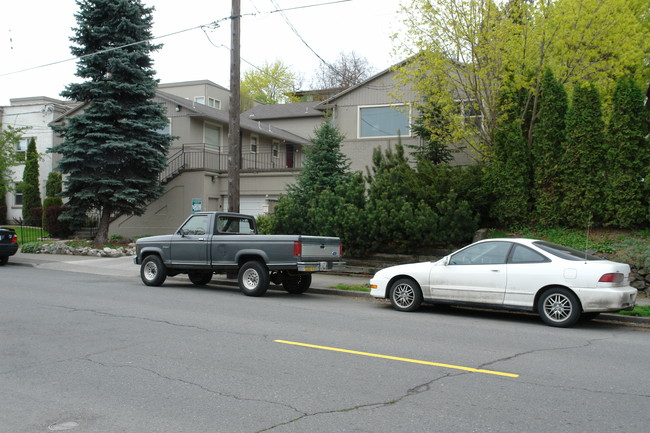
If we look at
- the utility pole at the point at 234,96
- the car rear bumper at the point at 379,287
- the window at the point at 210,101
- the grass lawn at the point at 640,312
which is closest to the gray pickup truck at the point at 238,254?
the car rear bumper at the point at 379,287

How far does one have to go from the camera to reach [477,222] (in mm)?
15633

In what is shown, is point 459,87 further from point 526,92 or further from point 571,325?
point 571,325

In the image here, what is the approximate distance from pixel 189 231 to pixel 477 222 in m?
7.89

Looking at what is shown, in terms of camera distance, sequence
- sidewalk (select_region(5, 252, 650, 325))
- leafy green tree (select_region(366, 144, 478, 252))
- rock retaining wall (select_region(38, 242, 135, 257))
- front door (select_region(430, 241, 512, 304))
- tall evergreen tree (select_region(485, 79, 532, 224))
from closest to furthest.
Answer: front door (select_region(430, 241, 512, 304)), sidewalk (select_region(5, 252, 650, 325)), leafy green tree (select_region(366, 144, 478, 252)), tall evergreen tree (select_region(485, 79, 532, 224)), rock retaining wall (select_region(38, 242, 135, 257))

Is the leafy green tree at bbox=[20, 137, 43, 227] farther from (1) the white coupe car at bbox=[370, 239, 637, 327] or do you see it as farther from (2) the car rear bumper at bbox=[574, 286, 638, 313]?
(2) the car rear bumper at bbox=[574, 286, 638, 313]

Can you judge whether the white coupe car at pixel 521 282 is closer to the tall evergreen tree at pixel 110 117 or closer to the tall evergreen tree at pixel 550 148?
the tall evergreen tree at pixel 550 148

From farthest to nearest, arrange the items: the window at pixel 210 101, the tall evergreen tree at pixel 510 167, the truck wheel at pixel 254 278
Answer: the window at pixel 210 101
the tall evergreen tree at pixel 510 167
the truck wheel at pixel 254 278

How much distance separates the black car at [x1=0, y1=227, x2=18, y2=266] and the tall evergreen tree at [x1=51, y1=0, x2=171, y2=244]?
3476 millimetres

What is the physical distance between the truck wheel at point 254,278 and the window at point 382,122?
35.7 feet

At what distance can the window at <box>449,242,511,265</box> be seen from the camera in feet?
32.9

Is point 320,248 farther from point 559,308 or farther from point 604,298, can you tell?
point 604,298

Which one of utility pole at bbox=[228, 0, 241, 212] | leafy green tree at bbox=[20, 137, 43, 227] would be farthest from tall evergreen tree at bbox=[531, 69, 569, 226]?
leafy green tree at bbox=[20, 137, 43, 227]

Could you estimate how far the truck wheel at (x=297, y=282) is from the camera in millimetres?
13367

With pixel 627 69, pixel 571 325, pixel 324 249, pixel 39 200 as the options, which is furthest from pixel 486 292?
pixel 39 200
